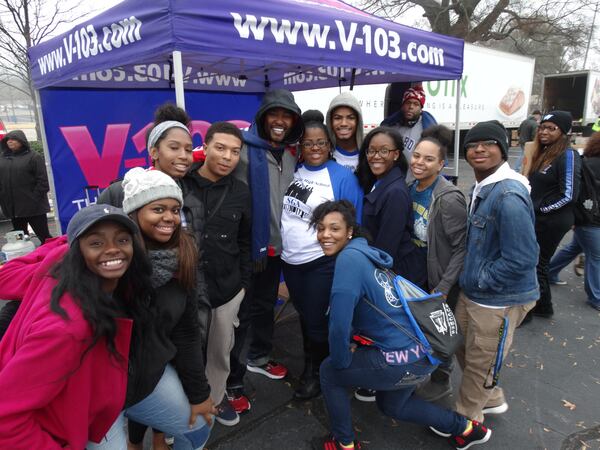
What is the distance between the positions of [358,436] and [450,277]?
1.16 metres

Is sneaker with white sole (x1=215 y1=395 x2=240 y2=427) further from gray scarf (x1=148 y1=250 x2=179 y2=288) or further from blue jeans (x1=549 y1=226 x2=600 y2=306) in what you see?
blue jeans (x1=549 y1=226 x2=600 y2=306)

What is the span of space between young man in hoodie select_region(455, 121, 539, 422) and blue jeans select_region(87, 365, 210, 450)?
1593mm

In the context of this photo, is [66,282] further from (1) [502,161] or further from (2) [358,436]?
(1) [502,161]

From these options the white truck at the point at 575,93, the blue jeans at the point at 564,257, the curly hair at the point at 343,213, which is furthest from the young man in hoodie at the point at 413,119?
the white truck at the point at 575,93

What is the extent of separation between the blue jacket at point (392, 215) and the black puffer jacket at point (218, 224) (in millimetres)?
810

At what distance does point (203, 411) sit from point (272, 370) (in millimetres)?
1293

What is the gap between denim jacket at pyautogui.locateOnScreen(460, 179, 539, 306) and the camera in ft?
6.45

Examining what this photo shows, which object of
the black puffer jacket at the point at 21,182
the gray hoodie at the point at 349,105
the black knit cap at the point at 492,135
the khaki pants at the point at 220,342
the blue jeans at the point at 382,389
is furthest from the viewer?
the black puffer jacket at the point at 21,182

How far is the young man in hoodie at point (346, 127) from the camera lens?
278cm

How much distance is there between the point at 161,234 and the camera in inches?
66.7

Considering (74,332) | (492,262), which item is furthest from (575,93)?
(74,332)

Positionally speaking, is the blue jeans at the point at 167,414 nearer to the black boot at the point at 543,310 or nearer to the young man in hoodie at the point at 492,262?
the young man in hoodie at the point at 492,262

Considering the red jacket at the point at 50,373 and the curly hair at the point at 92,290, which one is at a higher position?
the curly hair at the point at 92,290

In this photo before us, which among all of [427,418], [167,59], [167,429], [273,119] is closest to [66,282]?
[167,429]
